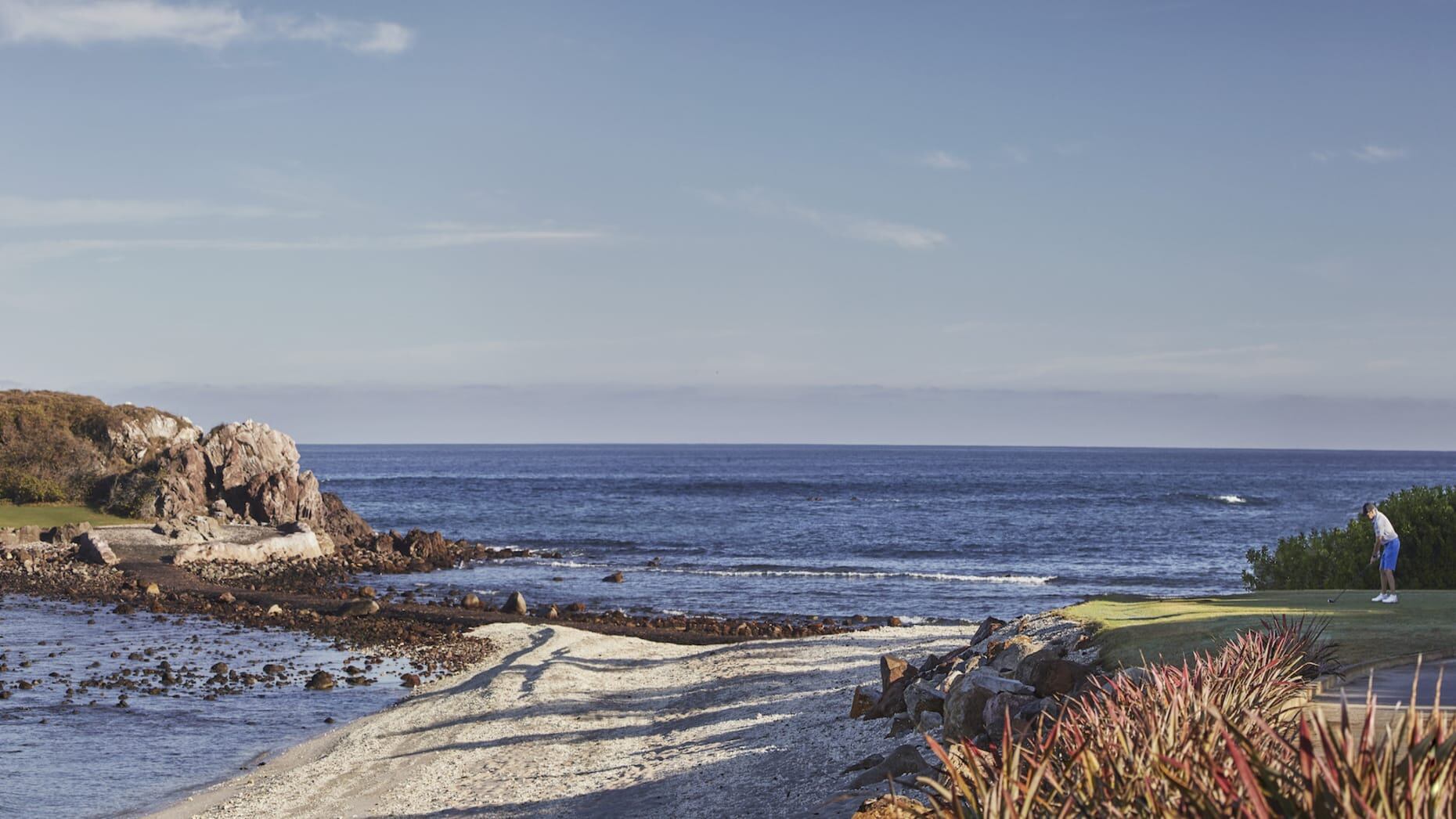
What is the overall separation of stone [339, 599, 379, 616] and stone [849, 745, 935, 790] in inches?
952

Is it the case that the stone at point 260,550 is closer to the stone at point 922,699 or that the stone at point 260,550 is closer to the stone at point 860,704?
the stone at point 860,704

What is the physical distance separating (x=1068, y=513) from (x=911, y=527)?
16.9 metres

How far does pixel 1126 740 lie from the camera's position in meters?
4.85

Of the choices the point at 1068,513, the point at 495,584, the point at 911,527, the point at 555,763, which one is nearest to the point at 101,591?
the point at 495,584

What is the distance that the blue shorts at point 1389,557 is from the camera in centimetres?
1667

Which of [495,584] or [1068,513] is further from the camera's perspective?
[1068,513]

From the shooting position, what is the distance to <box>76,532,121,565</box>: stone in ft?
132

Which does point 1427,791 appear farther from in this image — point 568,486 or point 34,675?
point 568,486

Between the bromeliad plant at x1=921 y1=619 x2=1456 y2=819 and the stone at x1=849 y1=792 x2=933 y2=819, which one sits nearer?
the bromeliad plant at x1=921 y1=619 x2=1456 y2=819

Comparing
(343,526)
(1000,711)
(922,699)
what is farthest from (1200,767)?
(343,526)

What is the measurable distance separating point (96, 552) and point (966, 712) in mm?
38948

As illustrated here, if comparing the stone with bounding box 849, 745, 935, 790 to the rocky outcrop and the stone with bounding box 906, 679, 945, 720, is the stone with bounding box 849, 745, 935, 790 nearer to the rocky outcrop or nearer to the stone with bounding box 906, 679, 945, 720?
the stone with bounding box 906, 679, 945, 720

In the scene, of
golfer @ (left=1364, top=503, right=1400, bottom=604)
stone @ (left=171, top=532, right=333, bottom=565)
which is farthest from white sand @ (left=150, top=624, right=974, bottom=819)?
stone @ (left=171, top=532, right=333, bottom=565)

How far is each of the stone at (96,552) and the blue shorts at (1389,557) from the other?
40240 mm
